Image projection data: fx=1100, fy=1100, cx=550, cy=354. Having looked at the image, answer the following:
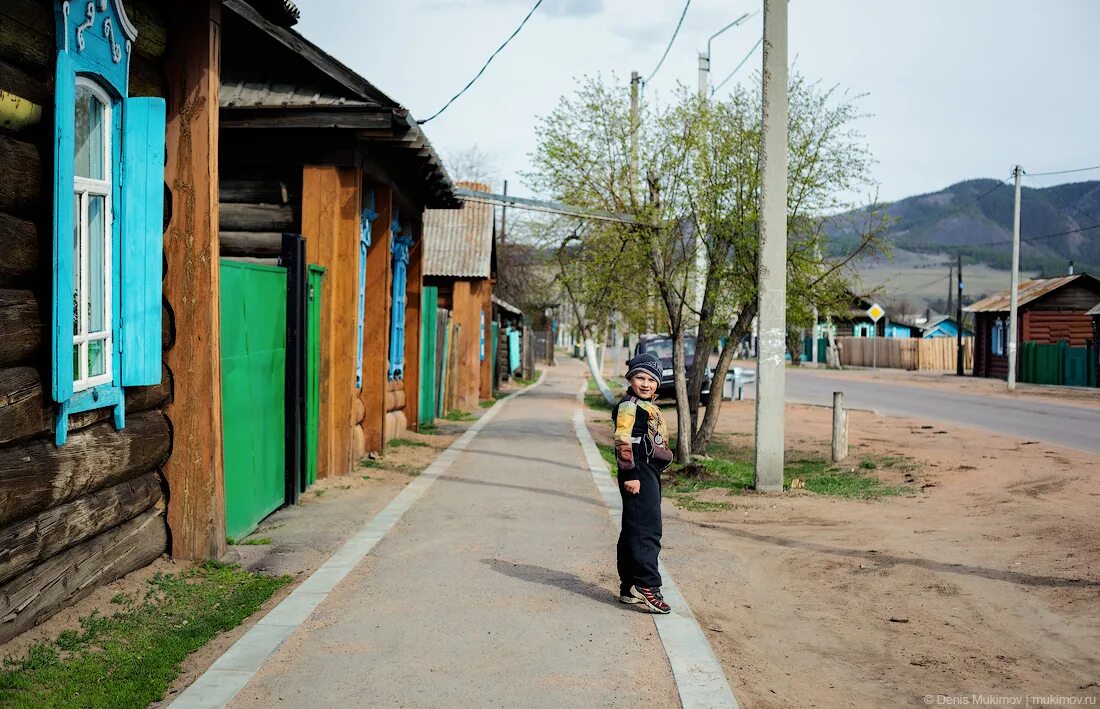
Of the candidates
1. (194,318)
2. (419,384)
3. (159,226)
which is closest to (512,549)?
(194,318)

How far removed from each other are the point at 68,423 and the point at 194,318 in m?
1.59

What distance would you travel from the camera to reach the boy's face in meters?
6.53

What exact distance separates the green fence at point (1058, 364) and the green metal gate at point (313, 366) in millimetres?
34365

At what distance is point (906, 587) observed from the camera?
7.35 m

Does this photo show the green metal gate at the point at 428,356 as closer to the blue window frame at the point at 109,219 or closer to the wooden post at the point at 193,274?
the wooden post at the point at 193,274

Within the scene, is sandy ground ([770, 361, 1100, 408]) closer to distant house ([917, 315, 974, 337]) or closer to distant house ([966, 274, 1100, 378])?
distant house ([966, 274, 1100, 378])

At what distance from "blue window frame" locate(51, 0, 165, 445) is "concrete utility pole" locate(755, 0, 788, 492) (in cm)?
682

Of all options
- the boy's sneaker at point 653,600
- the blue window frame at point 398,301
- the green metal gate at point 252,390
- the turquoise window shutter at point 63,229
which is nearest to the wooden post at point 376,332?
the blue window frame at point 398,301

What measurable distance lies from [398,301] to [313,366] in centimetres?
527

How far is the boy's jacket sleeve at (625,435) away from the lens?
640cm

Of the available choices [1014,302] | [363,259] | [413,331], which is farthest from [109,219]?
[1014,302]

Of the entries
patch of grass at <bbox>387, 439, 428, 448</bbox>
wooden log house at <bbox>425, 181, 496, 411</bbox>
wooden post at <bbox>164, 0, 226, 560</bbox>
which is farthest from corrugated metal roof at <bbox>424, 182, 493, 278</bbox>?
wooden post at <bbox>164, 0, 226, 560</bbox>

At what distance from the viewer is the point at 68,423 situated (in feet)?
18.2

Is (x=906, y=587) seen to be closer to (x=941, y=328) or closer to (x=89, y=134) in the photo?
(x=89, y=134)
